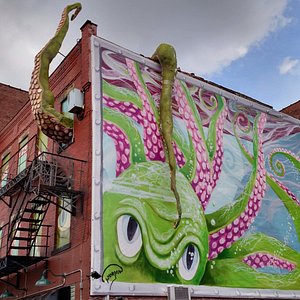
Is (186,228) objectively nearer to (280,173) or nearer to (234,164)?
(234,164)

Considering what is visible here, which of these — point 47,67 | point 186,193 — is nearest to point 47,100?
point 47,67

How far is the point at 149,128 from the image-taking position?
17188 millimetres

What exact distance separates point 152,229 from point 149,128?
3.81 metres

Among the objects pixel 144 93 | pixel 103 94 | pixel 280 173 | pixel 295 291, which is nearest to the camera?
pixel 103 94

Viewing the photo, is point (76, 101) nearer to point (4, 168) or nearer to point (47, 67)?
point (47, 67)

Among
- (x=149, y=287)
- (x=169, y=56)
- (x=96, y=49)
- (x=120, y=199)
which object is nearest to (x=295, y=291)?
(x=149, y=287)

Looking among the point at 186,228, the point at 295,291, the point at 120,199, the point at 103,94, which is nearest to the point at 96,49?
the point at 103,94

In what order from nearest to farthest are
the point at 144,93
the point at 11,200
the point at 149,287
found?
the point at 149,287 < the point at 144,93 < the point at 11,200

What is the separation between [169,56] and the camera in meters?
18.7

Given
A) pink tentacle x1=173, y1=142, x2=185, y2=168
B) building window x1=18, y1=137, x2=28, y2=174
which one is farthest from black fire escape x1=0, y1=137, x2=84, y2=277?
pink tentacle x1=173, y1=142, x2=185, y2=168

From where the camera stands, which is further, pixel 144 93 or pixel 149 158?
pixel 144 93

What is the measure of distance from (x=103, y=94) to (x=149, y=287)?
6.67m

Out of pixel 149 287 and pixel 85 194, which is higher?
pixel 85 194

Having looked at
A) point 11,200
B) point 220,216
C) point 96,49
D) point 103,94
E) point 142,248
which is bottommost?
point 142,248
